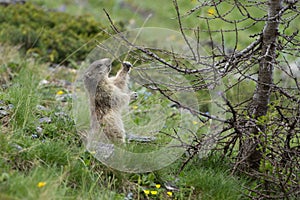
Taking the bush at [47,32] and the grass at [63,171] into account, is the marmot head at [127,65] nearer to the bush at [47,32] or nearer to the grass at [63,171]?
the grass at [63,171]

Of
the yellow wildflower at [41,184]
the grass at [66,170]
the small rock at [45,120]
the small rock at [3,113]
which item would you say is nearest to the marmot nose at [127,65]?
the grass at [66,170]

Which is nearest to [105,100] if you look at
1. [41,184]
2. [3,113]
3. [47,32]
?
[3,113]

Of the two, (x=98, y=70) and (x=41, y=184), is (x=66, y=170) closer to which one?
(x=41, y=184)

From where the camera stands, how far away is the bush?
25.1 feet

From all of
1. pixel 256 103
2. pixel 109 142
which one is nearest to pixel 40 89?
pixel 109 142

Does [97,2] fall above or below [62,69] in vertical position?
above

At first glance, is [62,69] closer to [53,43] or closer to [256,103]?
[53,43]

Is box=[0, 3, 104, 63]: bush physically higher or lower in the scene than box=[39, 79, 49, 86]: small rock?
higher

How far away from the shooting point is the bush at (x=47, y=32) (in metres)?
7.65

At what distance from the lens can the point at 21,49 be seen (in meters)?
7.58

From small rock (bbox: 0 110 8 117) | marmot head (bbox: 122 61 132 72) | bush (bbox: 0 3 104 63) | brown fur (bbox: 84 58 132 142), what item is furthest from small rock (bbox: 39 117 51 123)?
bush (bbox: 0 3 104 63)

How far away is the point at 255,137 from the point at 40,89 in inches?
106

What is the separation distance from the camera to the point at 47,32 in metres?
8.22

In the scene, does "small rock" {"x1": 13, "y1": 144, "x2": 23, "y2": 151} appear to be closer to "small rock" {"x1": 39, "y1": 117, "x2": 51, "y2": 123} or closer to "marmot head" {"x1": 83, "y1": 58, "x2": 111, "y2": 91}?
"small rock" {"x1": 39, "y1": 117, "x2": 51, "y2": 123}
